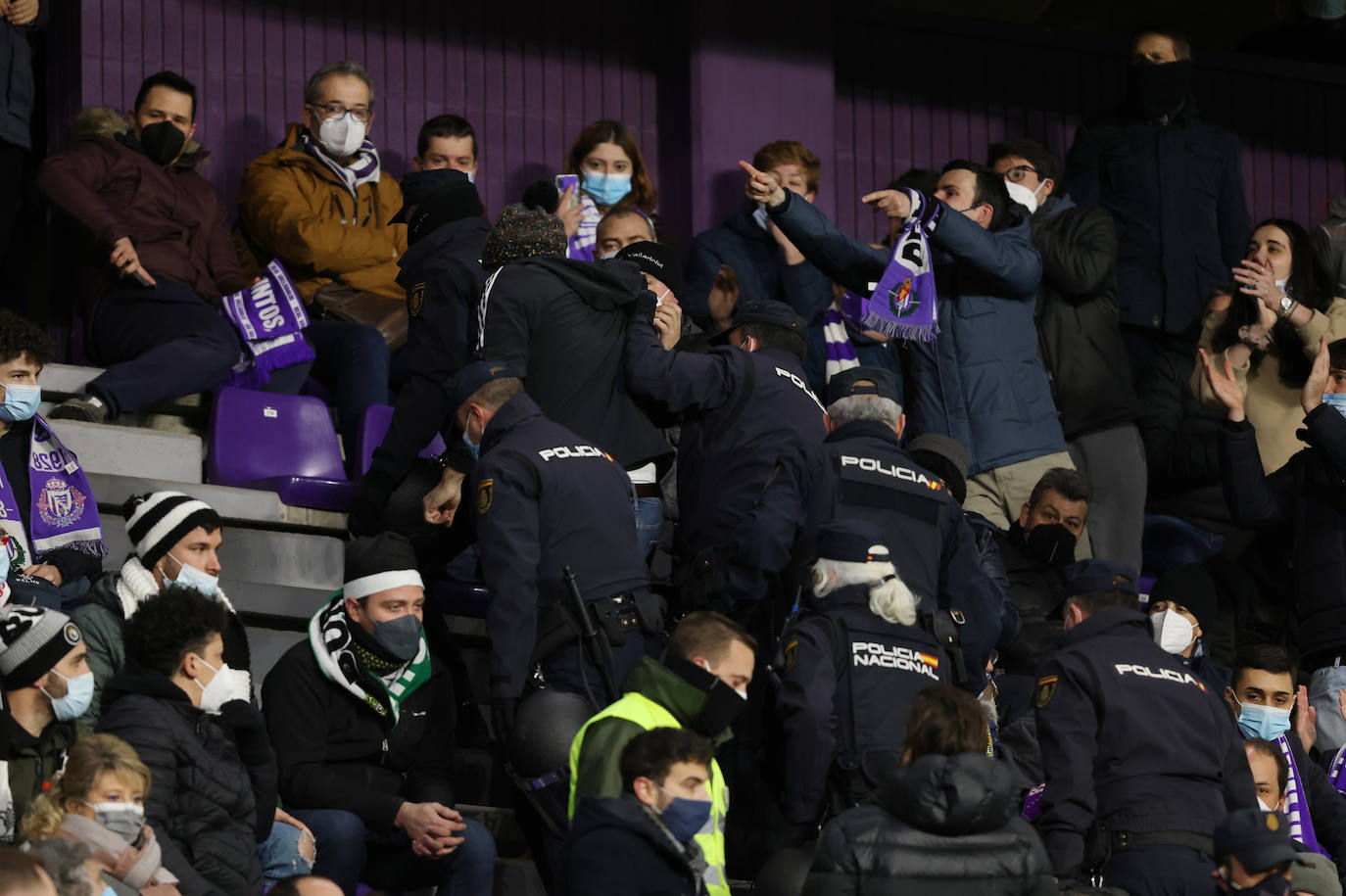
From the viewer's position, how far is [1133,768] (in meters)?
6.87

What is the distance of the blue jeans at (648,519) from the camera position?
25.5ft

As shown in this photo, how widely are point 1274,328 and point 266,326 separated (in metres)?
4.56

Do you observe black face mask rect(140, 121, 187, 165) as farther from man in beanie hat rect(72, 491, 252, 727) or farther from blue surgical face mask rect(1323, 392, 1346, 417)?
blue surgical face mask rect(1323, 392, 1346, 417)

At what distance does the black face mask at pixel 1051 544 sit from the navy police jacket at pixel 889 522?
56.4 inches

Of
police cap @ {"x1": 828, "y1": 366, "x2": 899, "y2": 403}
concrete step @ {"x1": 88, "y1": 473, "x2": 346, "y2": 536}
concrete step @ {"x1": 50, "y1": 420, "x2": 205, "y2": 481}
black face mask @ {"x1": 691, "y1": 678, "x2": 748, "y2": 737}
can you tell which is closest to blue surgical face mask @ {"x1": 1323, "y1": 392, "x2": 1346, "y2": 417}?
police cap @ {"x1": 828, "y1": 366, "x2": 899, "y2": 403}

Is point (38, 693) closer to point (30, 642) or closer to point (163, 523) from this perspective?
point (30, 642)

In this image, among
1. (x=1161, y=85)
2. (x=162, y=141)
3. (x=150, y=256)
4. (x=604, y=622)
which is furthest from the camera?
(x=1161, y=85)

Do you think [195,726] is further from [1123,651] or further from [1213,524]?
[1213,524]

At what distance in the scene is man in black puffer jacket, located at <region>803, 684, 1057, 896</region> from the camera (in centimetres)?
545

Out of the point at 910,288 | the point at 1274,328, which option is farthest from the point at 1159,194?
the point at 910,288

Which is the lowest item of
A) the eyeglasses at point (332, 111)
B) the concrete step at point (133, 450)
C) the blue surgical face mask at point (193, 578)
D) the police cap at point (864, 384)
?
the blue surgical face mask at point (193, 578)

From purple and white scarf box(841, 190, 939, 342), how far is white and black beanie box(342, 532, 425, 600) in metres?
2.69

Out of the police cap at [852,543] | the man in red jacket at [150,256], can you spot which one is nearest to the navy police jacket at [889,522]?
the police cap at [852,543]

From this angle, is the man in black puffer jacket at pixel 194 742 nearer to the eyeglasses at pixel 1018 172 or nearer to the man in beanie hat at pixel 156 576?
the man in beanie hat at pixel 156 576
